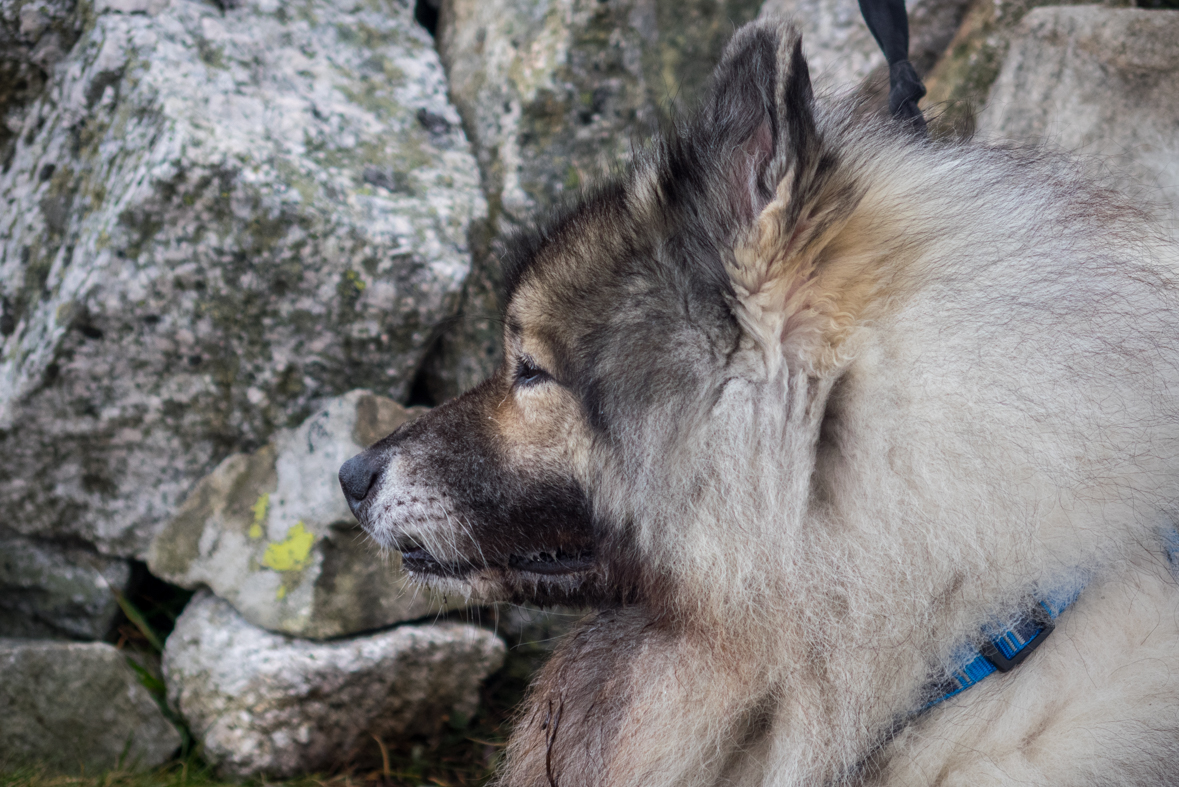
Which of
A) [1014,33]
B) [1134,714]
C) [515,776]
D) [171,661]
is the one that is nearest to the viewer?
[1134,714]

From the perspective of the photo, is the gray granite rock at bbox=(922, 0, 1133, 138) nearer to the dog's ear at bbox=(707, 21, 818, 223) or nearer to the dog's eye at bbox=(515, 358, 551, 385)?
the dog's ear at bbox=(707, 21, 818, 223)

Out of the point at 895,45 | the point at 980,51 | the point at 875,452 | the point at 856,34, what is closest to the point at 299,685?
the point at 875,452

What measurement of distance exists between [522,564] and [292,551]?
4.02ft

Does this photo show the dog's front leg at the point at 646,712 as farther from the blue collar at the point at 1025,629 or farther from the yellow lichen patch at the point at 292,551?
the yellow lichen patch at the point at 292,551

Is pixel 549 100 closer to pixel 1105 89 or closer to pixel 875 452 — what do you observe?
pixel 1105 89

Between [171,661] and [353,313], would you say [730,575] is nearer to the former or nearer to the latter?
[353,313]

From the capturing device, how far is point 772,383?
4.99ft

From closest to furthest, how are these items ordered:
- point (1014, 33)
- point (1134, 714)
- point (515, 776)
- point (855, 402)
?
1. point (1134, 714)
2. point (855, 402)
3. point (515, 776)
4. point (1014, 33)

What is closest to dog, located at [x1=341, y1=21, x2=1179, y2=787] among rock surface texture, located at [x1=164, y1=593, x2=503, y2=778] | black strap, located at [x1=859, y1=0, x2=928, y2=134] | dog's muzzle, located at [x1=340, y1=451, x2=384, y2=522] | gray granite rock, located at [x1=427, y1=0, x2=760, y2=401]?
black strap, located at [x1=859, y1=0, x2=928, y2=134]

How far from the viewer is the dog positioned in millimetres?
1429

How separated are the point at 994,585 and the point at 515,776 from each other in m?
1.25

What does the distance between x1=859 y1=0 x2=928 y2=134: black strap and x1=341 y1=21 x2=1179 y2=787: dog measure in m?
0.41

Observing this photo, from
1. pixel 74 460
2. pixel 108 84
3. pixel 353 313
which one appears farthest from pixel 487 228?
pixel 74 460

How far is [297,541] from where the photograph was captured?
2826 mm
